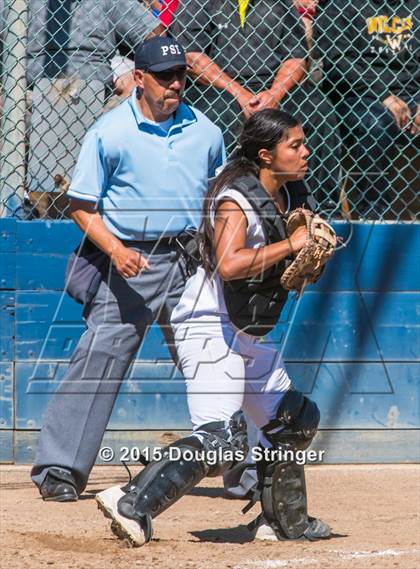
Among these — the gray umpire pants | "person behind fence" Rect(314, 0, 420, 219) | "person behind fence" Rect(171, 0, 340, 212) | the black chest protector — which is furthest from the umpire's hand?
"person behind fence" Rect(314, 0, 420, 219)

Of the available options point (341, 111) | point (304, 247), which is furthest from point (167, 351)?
point (304, 247)

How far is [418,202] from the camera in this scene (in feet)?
22.2

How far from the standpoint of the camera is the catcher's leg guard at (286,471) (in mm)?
4570

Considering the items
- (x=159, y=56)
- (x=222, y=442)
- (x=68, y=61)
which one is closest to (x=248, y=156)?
(x=159, y=56)

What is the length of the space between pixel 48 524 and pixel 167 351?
1.57 metres

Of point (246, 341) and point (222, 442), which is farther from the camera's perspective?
point (246, 341)

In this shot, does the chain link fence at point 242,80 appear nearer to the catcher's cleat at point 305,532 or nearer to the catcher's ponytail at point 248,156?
the catcher's ponytail at point 248,156

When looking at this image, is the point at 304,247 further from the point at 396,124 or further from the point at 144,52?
the point at 396,124

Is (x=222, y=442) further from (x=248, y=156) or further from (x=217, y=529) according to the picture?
(x=248, y=156)

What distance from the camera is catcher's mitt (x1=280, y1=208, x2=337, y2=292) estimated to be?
433 centimetres

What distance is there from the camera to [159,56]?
523 centimetres

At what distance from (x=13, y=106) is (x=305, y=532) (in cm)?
294

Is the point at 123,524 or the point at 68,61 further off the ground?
the point at 68,61

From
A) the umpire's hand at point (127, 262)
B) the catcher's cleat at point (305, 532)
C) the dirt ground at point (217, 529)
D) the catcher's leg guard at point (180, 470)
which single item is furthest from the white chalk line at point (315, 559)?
the umpire's hand at point (127, 262)
